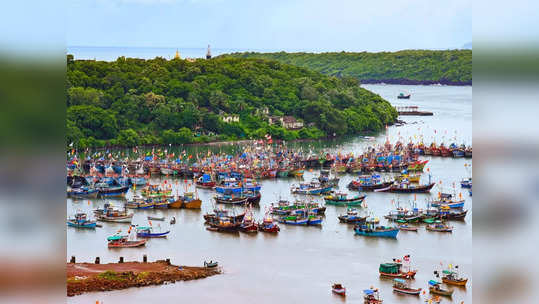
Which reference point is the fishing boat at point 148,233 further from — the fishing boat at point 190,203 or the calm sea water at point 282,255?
the fishing boat at point 190,203

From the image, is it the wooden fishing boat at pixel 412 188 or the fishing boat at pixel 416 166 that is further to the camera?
the fishing boat at pixel 416 166

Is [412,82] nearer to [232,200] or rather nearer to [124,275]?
[232,200]

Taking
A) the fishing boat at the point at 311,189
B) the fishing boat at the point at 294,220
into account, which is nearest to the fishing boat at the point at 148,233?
the fishing boat at the point at 294,220

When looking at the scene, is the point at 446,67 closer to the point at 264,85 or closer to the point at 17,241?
the point at 264,85

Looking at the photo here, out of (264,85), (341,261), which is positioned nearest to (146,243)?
(341,261)

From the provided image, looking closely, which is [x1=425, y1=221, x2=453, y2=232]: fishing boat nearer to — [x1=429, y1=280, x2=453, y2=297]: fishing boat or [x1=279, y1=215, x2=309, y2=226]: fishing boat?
[x1=279, y1=215, x2=309, y2=226]: fishing boat
